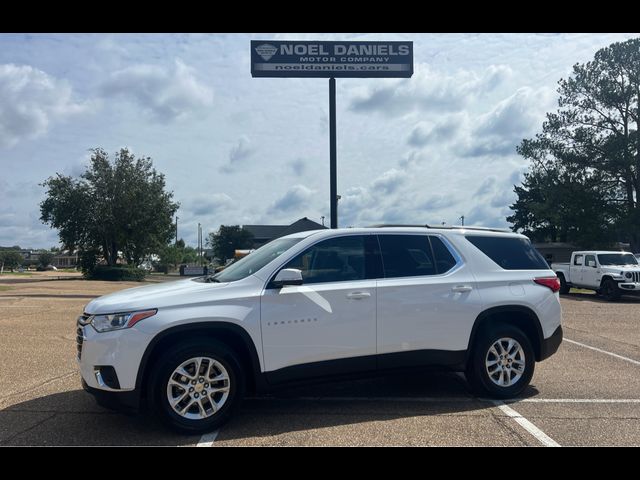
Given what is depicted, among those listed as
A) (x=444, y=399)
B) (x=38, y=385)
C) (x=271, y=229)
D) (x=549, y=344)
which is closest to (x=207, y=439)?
(x=444, y=399)

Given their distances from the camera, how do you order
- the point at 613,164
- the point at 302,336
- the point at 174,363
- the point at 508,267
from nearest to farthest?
1. the point at 174,363
2. the point at 302,336
3. the point at 508,267
4. the point at 613,164

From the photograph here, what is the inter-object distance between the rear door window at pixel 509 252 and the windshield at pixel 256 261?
2103 millimetres

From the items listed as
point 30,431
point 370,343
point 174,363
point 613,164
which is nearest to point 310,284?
point 370,343

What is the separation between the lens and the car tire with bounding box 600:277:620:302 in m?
18.1

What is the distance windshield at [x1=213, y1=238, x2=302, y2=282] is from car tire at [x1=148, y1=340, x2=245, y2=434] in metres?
0.78

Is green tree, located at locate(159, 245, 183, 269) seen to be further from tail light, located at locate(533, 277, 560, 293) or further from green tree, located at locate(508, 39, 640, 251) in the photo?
tail light, located at locate(533, 277, 560, 293)

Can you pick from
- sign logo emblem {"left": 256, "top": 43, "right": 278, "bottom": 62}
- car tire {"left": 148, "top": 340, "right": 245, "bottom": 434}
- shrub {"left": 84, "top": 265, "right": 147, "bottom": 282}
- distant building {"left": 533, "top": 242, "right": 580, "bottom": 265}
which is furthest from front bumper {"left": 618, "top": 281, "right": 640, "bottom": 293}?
distant building {"left": 533, "top": 242, "right": 580, "bottom": 265}

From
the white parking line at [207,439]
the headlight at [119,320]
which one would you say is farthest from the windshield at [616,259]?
the headlight at [119,320]

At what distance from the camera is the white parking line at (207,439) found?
4.55 meters

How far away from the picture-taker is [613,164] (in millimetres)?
31109

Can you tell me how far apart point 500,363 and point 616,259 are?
1611 centimetres

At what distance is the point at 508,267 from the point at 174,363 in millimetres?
3796
